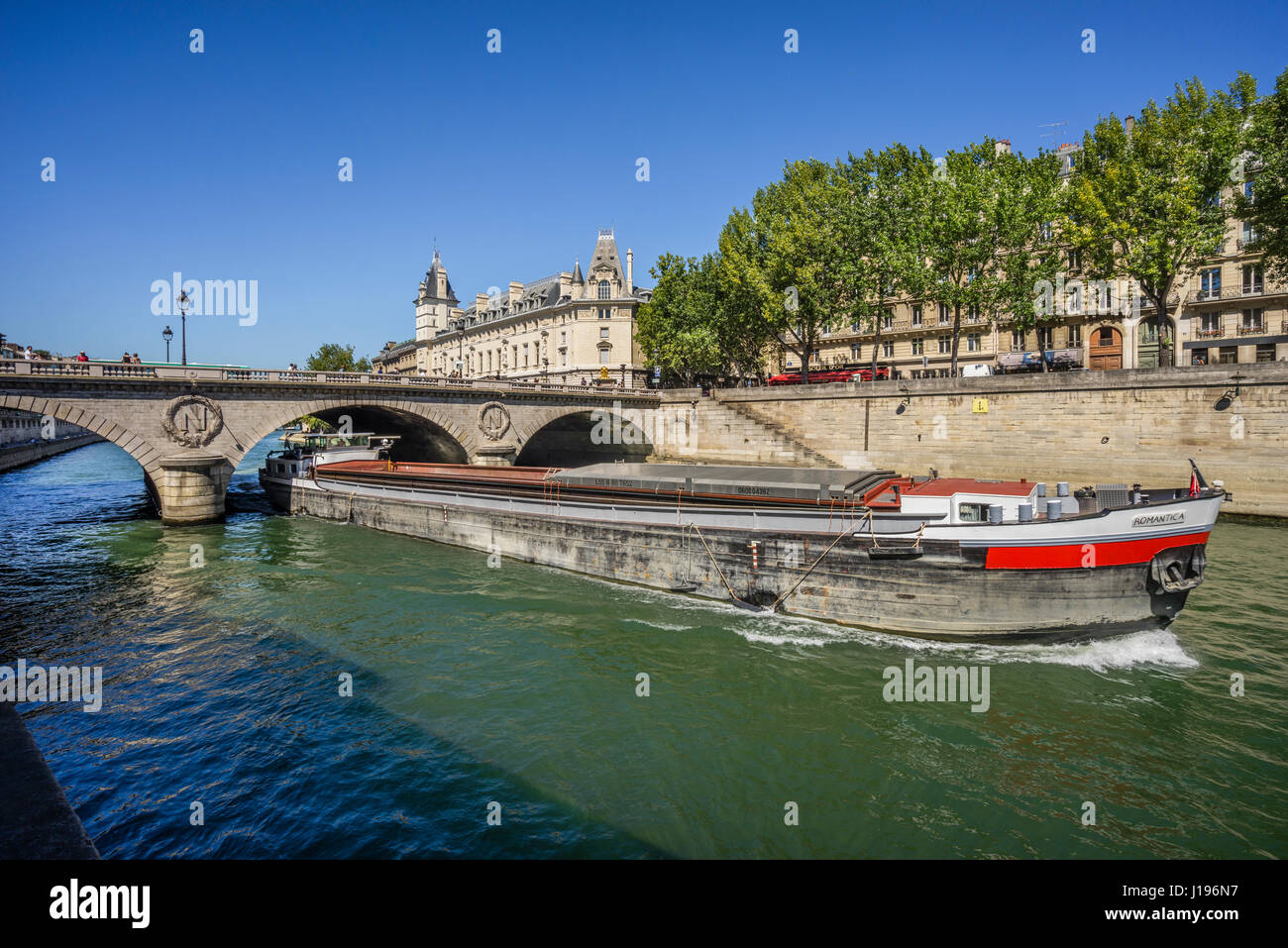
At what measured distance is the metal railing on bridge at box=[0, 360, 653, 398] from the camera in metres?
30.3

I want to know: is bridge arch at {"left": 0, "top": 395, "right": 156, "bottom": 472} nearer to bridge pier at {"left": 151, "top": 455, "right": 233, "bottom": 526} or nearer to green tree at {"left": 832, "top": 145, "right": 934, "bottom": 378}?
bridge pier at {"left": 151, "top": 455, "right": 233, "bottom": 526}

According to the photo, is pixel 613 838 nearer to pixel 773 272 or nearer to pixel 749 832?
pixel 749 832

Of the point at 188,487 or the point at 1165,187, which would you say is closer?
the point at 188,487

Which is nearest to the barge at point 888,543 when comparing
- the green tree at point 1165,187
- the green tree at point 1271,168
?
the green tree at point 1165,187

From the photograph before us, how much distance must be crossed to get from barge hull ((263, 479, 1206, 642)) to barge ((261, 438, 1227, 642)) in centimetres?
4

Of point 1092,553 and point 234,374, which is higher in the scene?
point 234,374

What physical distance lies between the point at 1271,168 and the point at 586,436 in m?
50.6

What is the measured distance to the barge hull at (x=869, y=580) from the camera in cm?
1633

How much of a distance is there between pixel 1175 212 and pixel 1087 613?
104 feet

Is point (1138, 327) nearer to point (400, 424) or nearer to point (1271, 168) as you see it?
point (1271, 168)

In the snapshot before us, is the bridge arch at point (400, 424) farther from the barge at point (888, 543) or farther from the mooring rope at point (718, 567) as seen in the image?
the mooring rope at point (718, 567)

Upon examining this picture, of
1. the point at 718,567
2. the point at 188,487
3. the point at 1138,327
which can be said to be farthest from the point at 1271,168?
the point at 188,487

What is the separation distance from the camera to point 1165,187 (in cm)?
3634

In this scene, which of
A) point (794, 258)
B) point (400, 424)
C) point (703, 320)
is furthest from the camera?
point (703, 320)
